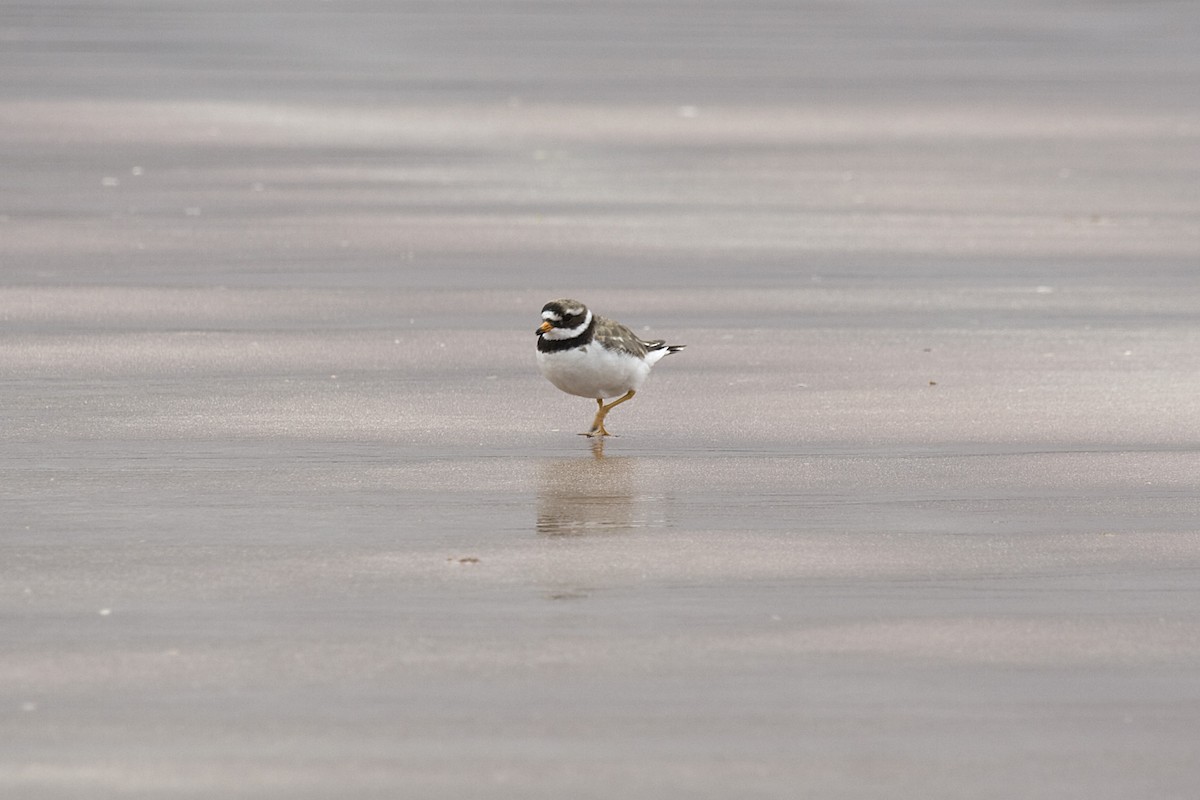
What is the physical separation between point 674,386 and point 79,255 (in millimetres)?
4651

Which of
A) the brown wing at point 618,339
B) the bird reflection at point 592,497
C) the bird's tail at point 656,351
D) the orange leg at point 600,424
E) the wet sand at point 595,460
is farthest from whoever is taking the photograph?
the bird's tail at point 656,351

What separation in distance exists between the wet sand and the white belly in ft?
0.80

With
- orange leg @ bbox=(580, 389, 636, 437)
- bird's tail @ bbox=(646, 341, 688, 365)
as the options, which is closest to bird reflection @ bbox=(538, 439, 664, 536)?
orange leg @ bbox=(580, 389, 636, 437)

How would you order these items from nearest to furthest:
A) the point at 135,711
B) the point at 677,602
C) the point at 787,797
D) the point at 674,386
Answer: the point at 787,797, the point at 135,711, the point at 677,602, the point at 674,386

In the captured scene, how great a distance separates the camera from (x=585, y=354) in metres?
8.83

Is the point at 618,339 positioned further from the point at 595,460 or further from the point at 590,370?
the point at 595,460

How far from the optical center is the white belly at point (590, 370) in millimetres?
8852

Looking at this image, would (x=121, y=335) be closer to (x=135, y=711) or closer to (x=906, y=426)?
(x=906, y=426)

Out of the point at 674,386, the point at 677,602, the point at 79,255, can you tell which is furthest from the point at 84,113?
the point at 677,602

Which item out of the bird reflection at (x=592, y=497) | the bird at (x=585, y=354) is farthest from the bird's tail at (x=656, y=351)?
the bird reflection at (x=592, y=497)

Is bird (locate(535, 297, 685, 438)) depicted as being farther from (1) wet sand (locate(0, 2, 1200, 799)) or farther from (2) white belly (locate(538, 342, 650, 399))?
(1) wet sand (locate(0, 2, 1200, 799))

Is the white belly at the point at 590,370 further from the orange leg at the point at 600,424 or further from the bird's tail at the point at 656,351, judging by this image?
the bird's tail at the point at 656,351

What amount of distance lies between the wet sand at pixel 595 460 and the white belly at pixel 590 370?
0.24 metres

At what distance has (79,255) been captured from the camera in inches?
521
